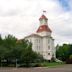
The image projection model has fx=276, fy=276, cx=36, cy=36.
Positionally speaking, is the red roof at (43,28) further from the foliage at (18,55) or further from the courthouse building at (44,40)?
the foliage at (18,55)

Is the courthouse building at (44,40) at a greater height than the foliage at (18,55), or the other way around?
the courthouse building at (44,40)

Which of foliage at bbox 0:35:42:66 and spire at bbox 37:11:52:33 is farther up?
spire at bbox 37:11:52:33

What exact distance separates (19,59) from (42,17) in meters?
63.9

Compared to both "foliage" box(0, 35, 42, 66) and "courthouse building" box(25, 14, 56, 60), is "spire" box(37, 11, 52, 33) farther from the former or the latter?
"foliage" box(0, 35, 42, 66)

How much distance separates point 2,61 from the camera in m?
63.7

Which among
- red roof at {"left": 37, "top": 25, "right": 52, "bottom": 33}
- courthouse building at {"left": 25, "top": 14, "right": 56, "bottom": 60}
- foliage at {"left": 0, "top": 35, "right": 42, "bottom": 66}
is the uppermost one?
red roof at {"left": 37, "top": 25, "right": 52, "bottom": 33}

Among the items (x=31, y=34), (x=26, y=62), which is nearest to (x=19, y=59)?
(x=26, y=62)

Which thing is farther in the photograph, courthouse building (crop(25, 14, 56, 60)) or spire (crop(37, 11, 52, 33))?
spire (crop(37, 11, 52, 33))

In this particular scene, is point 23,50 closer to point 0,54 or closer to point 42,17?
point 0,54

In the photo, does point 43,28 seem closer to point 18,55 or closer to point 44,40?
point 44,40

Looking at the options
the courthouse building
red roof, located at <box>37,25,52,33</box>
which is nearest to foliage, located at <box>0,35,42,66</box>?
the courthouse building

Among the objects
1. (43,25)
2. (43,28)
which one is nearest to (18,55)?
(43,28)

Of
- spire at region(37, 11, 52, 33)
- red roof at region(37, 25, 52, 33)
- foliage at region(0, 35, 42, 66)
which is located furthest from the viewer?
spire at region(37, 11, 52, 33)

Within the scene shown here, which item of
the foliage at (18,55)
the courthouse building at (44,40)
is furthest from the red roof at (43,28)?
the foliage at (18,55)
